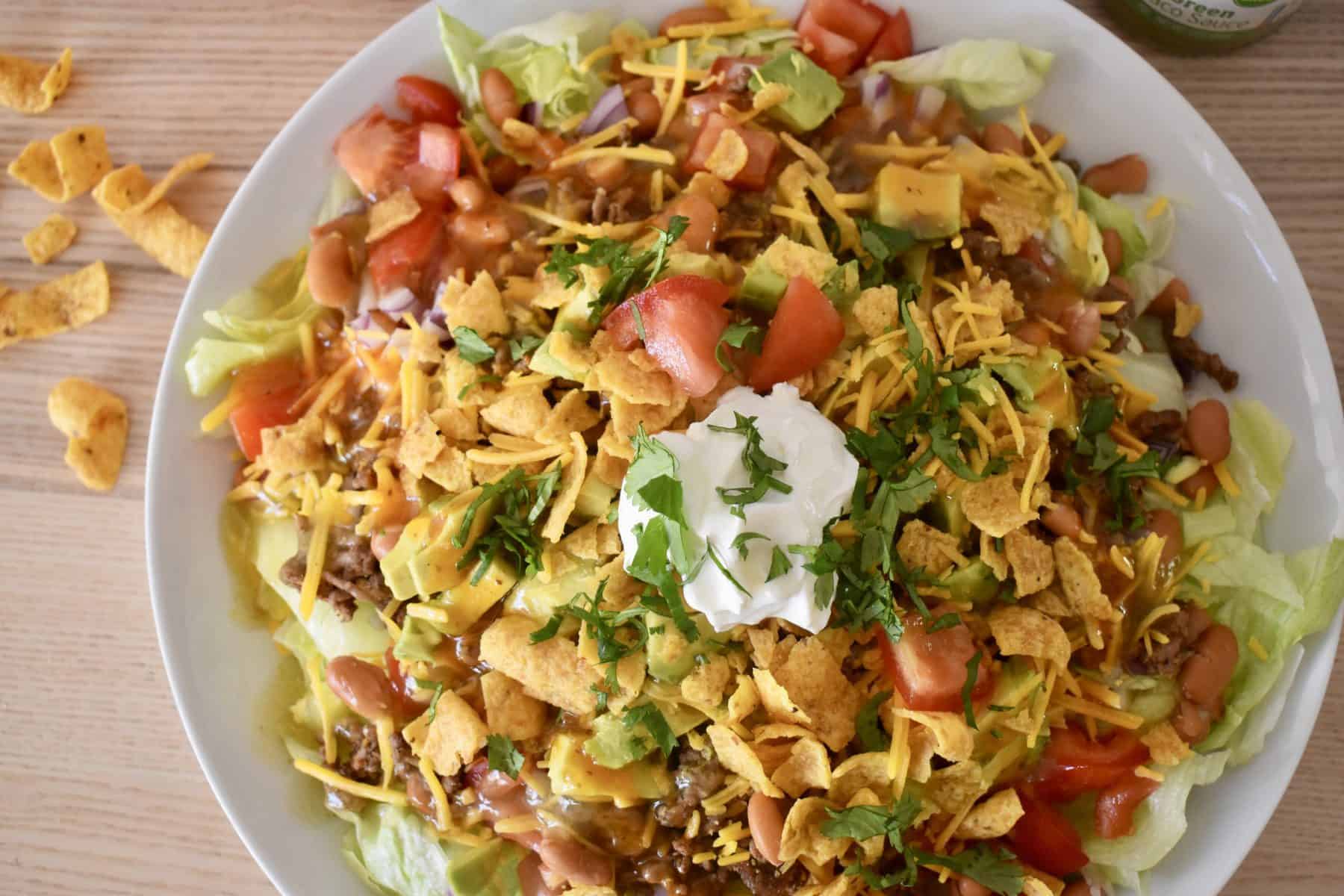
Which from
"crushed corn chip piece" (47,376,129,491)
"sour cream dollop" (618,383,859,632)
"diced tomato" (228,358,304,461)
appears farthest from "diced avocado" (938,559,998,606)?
"crushed corn chip piece" (47,376,129,491)

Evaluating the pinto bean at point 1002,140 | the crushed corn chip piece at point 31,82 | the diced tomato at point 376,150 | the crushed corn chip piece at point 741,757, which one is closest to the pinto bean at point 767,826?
the crushed corn chip piece at point 741,757

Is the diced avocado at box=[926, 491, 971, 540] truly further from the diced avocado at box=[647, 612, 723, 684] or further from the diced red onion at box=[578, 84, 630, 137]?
the diced red onion at box=[578, 84, 630, 137]

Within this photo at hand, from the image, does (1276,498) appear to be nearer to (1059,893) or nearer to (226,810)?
(1059,893)

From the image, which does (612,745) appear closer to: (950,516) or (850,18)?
(950,516)

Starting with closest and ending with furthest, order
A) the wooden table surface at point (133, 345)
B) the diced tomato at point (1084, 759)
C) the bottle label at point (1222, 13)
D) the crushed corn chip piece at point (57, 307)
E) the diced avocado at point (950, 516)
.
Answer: the diced avocado at point (950, 516) < the diced tomato at point (1084, 759) < the bottle label at point (1222, 13) < the wooden table surface at point (133, 345) < the crushed corn chip piece at point (57, 307)

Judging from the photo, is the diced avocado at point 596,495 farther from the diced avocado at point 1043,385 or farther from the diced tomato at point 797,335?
the diced avocado at point 1043,385
